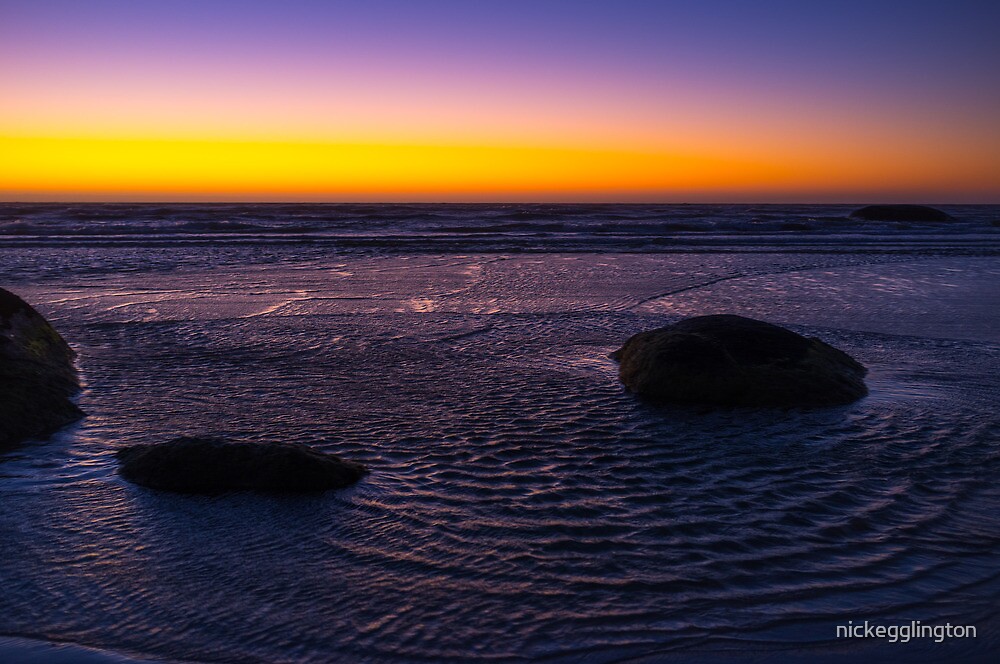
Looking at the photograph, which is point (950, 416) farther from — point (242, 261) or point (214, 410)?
point (242, 261)

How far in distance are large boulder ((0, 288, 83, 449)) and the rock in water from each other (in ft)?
4.54

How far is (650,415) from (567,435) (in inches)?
37.7

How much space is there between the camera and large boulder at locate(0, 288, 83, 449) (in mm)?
5984

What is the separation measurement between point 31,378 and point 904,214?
5939cm

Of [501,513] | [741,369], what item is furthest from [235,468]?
[741,369]

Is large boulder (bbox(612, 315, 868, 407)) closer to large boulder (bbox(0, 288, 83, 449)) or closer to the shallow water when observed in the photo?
the shallow water

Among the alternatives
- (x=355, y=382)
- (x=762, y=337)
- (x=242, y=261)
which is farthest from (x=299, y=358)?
(x=242, y=261)

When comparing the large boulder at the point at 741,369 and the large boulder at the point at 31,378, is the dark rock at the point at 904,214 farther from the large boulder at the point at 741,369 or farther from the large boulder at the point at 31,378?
the large boulder at the point at 31,378

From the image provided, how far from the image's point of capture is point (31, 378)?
21.8ft

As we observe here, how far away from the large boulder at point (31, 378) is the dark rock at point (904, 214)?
56031 millimetres

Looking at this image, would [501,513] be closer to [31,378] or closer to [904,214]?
[31,378]

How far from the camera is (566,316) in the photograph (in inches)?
483

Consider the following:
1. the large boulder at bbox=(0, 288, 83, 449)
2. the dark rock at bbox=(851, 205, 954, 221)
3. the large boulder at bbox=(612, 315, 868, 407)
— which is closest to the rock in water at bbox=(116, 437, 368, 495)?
the large boulder at bbox=(0, 288, 83, 449)

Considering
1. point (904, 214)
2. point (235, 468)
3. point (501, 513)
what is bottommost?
point (501, 513)
